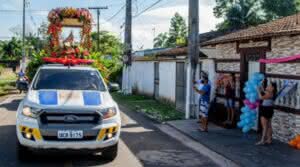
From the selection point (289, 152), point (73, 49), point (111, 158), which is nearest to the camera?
point (111, 158)

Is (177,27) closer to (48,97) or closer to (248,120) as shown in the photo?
(248,120)

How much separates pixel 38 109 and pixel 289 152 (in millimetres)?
5486

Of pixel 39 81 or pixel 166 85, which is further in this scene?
pixel 166 85

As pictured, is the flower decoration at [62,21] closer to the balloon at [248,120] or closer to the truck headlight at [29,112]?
the balloon at [248,120]

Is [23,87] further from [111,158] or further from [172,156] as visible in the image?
[172,156]

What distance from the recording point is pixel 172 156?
9250 millimetres

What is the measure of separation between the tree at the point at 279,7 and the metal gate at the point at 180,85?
24.8 m

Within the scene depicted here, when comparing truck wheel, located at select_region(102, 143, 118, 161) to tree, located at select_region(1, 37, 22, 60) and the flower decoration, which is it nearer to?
the flower decoration

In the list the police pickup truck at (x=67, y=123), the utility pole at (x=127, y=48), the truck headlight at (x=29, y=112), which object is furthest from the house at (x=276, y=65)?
the utility pole at (x=127, y=48)

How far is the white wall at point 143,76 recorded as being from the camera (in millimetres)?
23798

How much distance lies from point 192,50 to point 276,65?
4.03m

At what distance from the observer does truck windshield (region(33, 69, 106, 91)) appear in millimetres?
9016

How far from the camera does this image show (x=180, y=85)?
693 inches

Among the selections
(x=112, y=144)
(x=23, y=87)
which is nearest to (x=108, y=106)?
(x=112, y=144)
